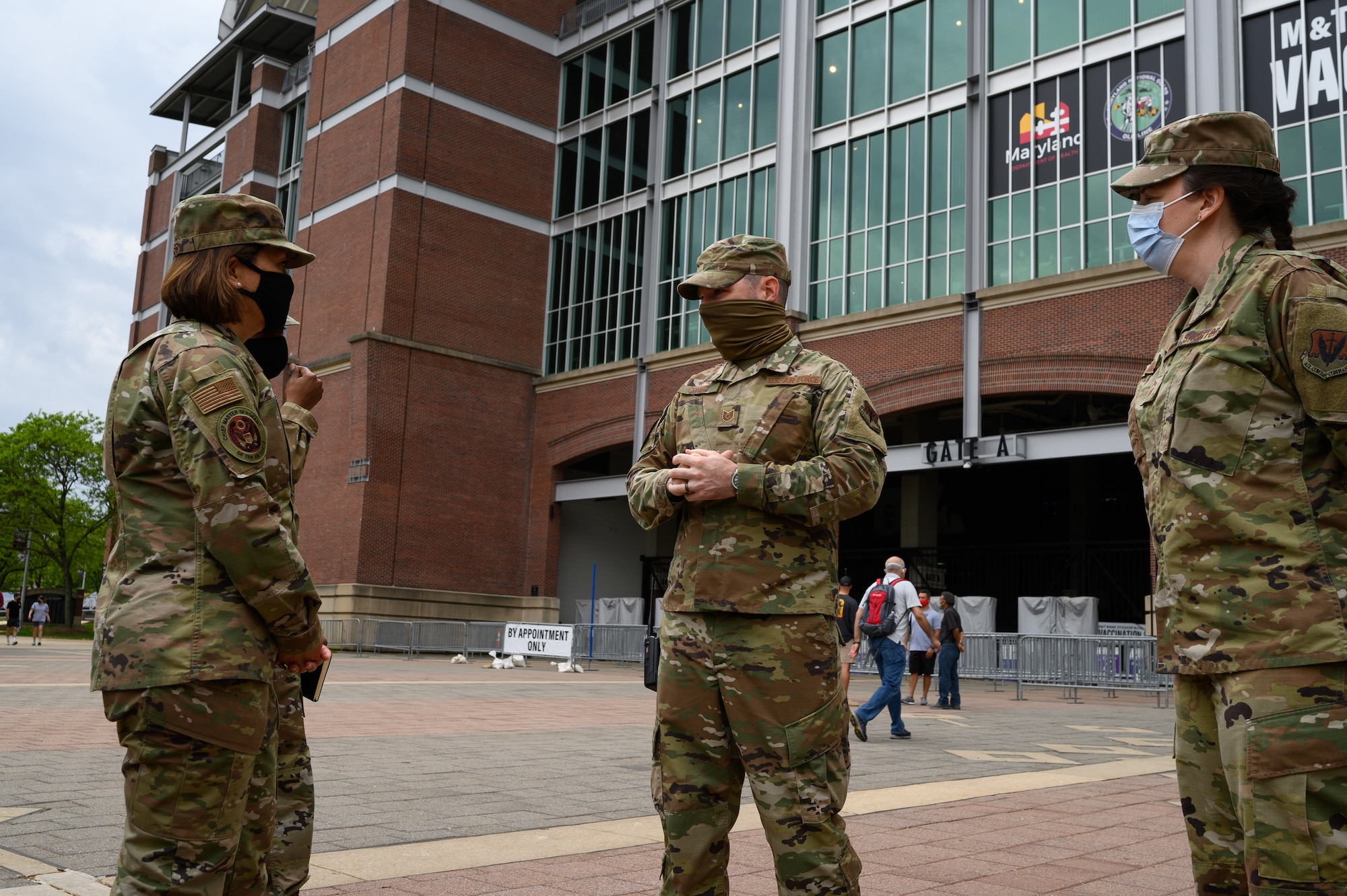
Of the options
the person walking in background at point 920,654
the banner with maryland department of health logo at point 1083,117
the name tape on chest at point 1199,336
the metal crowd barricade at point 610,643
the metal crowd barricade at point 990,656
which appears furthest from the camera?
the metal crowd barricade at point 610,643

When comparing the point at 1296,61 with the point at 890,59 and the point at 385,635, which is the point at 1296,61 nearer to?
the point at 890,59

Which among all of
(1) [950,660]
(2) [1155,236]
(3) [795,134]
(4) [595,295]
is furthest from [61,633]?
(2) [1155,236]

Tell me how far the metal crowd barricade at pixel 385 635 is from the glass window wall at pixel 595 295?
927 centimetres

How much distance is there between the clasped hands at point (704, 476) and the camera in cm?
334

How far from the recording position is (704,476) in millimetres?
3340

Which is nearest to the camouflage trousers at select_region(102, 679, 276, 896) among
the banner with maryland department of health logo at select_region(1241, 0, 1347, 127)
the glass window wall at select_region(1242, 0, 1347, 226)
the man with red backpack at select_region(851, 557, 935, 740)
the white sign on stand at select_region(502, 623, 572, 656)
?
the man with red backpack at select_region(851, 557, 935, 740)

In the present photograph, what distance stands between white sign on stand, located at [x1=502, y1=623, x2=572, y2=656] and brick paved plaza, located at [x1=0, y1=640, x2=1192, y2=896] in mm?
11556

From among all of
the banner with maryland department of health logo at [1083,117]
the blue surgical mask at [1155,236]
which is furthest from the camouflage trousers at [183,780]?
the banner with maryland department of health logo at [1083,117]

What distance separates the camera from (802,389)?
360 cm

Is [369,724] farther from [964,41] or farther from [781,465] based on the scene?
[964,41]

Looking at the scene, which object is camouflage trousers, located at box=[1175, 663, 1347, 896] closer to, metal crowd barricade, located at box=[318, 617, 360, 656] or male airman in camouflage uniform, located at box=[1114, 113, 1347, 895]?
male airman in camouflage uniform, located at box=[1114, 113, 1347, 895]

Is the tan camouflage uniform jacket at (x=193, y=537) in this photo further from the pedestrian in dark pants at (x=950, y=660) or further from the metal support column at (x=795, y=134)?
the metal support column at (x=795, y=134)

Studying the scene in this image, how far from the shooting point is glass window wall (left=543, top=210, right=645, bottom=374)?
31.9 m

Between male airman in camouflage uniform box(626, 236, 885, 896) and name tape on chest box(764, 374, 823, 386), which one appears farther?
name tape on chest box(764, 374, 823, 386)
